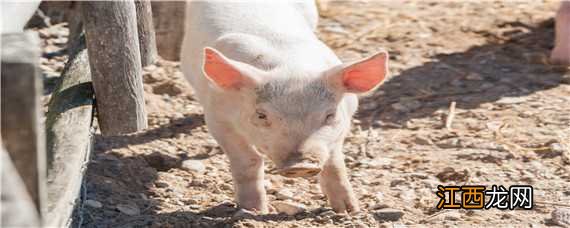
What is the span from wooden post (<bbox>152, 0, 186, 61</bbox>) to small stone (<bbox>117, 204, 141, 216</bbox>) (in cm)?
167

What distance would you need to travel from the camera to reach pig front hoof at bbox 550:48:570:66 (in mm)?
6152

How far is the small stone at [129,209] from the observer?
4.20 meters

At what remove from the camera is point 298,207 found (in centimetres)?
427

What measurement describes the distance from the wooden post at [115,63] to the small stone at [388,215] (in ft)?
Answer: 3.08

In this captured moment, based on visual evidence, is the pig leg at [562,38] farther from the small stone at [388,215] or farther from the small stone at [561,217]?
the small stone at [388,215]

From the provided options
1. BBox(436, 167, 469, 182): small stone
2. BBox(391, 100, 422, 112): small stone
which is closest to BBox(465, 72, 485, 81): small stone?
BBox(391, 100, 422, 112): small stone

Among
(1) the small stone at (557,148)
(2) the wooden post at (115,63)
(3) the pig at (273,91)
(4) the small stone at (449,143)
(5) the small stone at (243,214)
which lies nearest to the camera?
(3) the pig at (273,91)

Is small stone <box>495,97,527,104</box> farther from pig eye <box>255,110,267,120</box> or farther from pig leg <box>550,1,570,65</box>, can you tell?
pig eye <box>255,110,267,120</box>

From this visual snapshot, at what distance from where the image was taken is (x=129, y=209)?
4.24m

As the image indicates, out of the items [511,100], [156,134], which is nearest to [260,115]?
[156,134]

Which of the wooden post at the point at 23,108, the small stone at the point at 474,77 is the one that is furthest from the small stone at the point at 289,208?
the small stone at the point at 474,77

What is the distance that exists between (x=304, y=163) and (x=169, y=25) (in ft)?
7.35

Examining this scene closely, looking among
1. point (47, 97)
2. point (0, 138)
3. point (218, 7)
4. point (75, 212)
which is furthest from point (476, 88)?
point (0, 138)

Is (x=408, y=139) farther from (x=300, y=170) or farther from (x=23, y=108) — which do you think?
(x=23, y=108)
